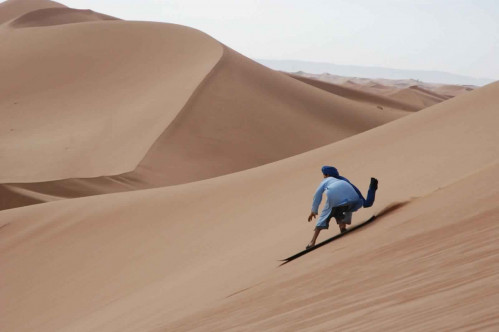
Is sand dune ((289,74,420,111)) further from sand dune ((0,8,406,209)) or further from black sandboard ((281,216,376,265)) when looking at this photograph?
black sandboard ((281,216,376,265))

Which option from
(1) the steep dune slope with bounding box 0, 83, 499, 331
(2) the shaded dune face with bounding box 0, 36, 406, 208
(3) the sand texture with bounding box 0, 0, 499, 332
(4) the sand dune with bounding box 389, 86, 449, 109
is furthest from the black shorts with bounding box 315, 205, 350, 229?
(4) the sand dune with bounding box 389, 86, 449, 109

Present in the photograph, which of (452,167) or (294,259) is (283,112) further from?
(294,259)

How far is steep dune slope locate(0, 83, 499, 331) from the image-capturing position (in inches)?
208

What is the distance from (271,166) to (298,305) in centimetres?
1065

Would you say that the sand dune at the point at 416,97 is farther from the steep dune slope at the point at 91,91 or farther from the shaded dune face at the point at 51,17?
the steep dune slope at the point at 91,91

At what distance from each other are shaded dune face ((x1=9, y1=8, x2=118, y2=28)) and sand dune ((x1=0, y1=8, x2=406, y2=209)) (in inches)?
208

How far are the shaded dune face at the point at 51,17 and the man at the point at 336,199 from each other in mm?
48325

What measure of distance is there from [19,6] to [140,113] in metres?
36.3

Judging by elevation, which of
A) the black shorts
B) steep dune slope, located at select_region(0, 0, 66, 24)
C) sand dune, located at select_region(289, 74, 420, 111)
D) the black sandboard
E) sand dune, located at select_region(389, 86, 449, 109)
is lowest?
the black sandboard

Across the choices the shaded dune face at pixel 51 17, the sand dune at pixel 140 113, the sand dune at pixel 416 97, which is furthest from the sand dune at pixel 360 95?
the shaded dune face at pixel 51 17

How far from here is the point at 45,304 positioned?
10.8m

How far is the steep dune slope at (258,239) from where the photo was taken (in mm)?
5277

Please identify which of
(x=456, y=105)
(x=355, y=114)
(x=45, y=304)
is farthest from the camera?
(x=355, y=114)

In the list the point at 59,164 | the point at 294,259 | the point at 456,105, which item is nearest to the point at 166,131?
the point at 59,164
